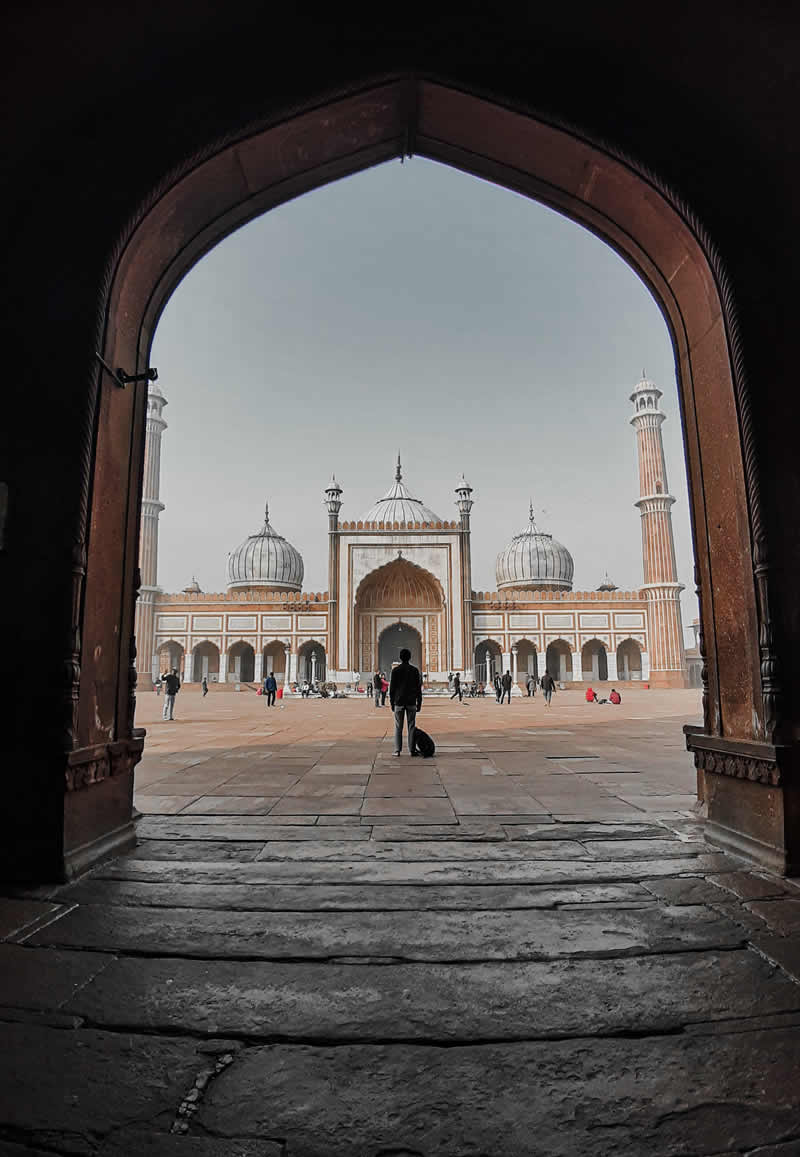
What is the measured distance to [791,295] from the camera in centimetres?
296

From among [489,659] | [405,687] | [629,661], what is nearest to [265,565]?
[489,659]

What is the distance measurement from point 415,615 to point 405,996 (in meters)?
32.3

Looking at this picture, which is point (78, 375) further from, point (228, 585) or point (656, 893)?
point (228, 585)

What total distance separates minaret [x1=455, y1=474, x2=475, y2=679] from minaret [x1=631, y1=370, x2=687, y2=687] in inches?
387

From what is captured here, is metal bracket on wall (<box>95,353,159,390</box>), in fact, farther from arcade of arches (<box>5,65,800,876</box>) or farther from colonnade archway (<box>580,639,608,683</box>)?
colonnade archway (<box>580,639,608,683</box>)

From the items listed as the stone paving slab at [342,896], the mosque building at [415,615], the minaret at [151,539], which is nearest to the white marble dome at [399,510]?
the mosque building at [415,615]

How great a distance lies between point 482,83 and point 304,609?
3210 centimetres

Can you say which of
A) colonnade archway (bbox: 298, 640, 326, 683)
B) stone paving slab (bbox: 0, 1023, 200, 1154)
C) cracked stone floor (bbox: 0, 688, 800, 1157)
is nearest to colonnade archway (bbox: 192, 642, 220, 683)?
colonnade archway (bbox: 298, 640, 326, 683)

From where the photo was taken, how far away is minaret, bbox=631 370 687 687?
34.2m

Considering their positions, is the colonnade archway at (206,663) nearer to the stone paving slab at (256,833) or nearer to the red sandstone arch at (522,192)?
the stone paving slab at (256,833)

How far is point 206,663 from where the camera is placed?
122 ft

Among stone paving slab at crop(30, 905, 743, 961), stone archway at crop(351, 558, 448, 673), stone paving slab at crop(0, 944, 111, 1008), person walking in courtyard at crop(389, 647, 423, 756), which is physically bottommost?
stone paving slab at crop(30, 905, 743, 961)

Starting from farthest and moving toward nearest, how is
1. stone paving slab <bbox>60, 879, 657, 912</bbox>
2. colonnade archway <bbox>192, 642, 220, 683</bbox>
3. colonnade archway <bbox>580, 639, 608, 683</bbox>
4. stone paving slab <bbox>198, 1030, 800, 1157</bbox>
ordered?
colonnade archway <bbox>580, 639, 608, 683</bbox> → colonnade archway <bbox>192, 642, 220, 683</bbox> → stone paving slab <bbox>60, 879, 657, 912</bbox> → stone paving slab <bbox>198, 1030, 800, 1157</bbox>

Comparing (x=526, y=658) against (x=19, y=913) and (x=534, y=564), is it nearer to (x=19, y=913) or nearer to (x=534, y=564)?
(x=534, y=564)
